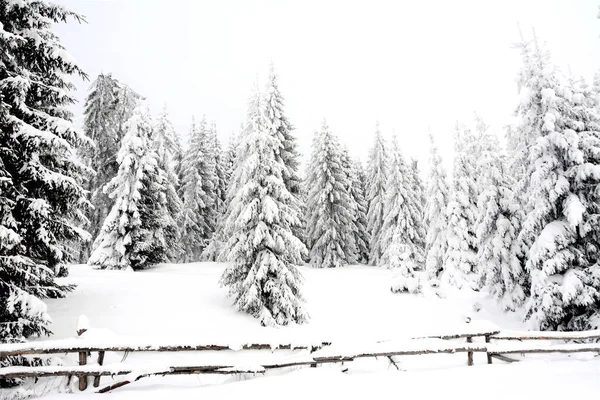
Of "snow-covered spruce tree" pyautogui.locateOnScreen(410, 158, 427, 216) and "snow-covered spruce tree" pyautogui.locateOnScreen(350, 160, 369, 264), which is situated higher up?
"snow-covered spruce tree" pyautogui.locateOnScreen(410, 158, 427, 216)

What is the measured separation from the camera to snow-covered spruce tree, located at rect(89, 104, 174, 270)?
72.2ft

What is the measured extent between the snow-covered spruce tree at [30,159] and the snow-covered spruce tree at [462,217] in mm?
23579

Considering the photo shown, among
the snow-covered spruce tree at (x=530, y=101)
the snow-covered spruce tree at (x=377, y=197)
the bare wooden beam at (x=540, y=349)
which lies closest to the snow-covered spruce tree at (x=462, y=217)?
the snow-covered spruce tree at (x=530, y=101)

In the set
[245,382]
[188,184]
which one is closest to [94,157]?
[188,184]

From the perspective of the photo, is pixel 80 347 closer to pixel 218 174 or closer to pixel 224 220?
pixel 224 220

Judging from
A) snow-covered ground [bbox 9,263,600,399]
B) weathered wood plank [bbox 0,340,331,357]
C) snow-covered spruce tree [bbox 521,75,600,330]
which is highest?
snow-covered spruce tree [bbox 521,75,600,330]

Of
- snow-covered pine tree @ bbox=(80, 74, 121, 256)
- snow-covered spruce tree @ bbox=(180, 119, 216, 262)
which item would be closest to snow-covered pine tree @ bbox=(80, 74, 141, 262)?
snow-covered pine tree @ bbox=(80, 74, 121, 256)

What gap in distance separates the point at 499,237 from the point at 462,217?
7755 mm

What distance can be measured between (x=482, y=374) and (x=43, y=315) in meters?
10.3

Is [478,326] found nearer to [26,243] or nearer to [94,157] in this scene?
[26,243]

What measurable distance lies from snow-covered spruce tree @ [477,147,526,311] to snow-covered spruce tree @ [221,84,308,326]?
10499 millimetres

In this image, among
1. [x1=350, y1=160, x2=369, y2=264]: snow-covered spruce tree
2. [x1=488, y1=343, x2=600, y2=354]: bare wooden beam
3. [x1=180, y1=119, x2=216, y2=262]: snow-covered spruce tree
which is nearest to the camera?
[x1=488, y1=343, x2=600, y2=354]: bare wooden beam

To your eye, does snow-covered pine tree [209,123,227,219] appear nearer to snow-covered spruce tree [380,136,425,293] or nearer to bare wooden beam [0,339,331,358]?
snow-covered spruce tree [380,136,425,293]

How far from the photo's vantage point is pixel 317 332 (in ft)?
50.4
